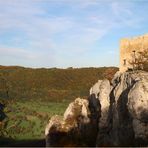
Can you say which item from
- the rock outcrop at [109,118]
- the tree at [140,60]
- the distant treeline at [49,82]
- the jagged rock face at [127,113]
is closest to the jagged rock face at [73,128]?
the rock outcrop at [109,118]

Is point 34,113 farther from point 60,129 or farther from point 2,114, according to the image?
point 60,129

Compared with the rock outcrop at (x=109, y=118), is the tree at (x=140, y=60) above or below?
above

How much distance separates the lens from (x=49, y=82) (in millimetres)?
99250

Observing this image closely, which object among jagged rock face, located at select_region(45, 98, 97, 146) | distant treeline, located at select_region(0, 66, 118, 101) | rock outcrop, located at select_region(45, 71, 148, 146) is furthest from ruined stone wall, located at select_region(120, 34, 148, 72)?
distant treeline, located at select_region(0, 66, 118, 101)

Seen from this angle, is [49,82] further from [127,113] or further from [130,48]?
[127,113]

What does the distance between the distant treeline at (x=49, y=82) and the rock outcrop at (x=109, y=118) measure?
36366 mm

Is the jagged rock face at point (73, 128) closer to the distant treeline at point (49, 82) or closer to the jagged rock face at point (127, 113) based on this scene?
the jagged rock face at point (127, 113)

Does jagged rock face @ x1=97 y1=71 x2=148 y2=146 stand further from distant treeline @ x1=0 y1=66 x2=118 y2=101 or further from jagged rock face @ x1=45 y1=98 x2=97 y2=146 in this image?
distant treeline @ x1=0 y1=66 x2=118 y2=101

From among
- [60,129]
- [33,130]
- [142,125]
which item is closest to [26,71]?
[33,130]

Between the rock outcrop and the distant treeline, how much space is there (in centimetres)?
3637

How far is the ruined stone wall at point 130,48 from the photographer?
4638 cm

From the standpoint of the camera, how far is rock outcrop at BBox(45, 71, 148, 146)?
101ft

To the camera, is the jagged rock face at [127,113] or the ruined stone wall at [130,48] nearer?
the jagged rock face at [127,113]

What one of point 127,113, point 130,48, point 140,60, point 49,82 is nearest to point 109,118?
point 127,113
